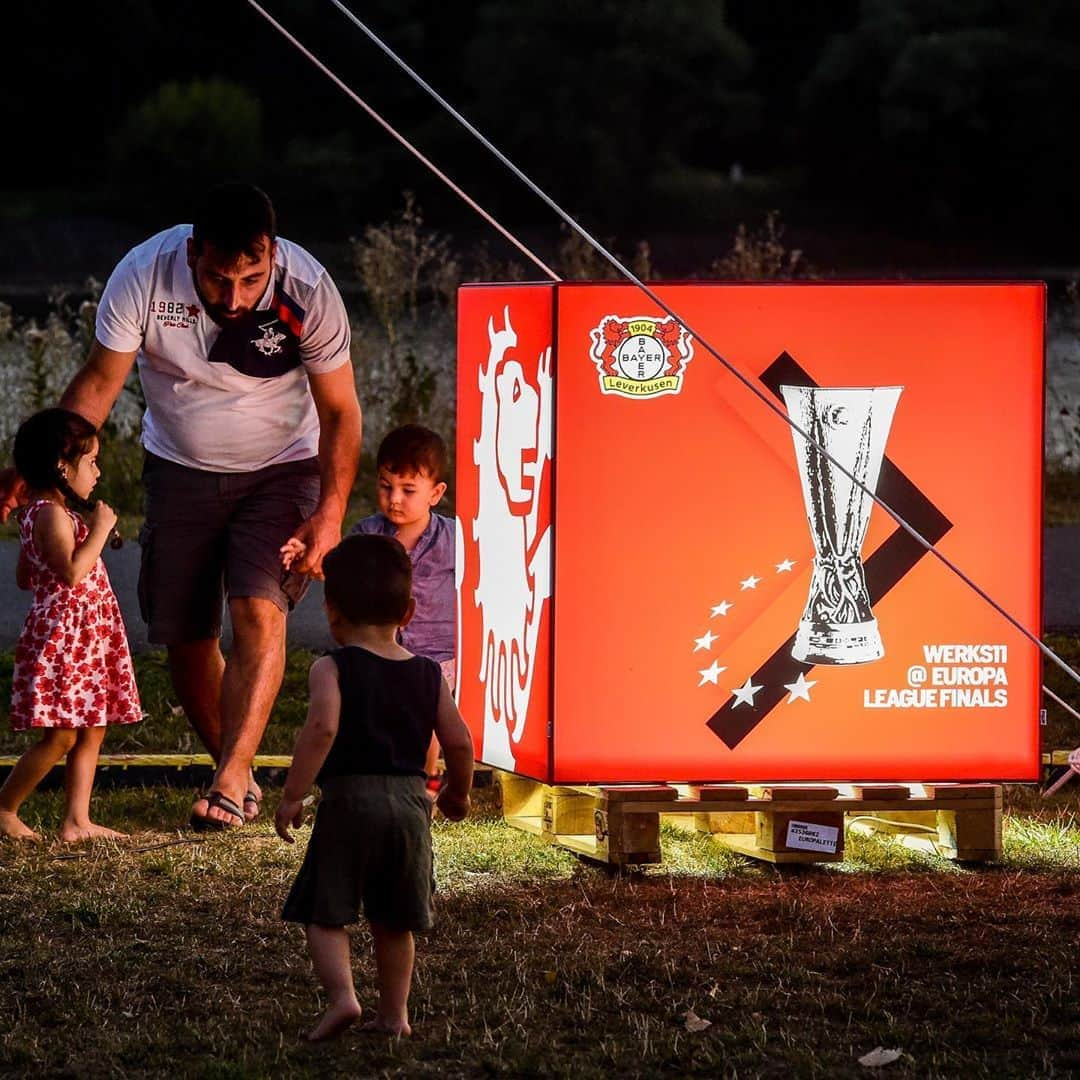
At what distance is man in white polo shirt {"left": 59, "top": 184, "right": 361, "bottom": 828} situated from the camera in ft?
23.8

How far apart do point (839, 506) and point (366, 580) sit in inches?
82.3

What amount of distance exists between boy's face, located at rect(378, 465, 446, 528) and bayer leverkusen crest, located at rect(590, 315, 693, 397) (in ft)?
3.53

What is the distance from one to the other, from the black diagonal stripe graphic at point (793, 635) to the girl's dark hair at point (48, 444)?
6.82ft

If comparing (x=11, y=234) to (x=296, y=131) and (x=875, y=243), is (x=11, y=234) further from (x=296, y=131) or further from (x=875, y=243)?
(x=875, y=243)

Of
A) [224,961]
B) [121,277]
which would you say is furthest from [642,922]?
[121,277]

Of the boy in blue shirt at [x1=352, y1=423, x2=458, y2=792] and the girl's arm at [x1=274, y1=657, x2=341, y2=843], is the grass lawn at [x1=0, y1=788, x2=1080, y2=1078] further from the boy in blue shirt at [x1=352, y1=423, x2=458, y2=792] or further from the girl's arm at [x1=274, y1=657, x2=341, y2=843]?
the boy in blue shirt at [x1=352, y1=423, x2=458, y2=792]

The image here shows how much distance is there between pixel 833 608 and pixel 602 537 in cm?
67

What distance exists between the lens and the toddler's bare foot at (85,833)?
713 cm

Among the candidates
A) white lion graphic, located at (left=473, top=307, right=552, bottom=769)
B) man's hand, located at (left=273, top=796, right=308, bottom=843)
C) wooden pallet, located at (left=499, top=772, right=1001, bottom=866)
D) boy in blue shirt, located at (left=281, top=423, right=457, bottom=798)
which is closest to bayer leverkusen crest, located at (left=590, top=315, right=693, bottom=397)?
white lion graphic, located at (left=473, top=307, right=552, bottom=769)

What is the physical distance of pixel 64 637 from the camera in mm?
7281

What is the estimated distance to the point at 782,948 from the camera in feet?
18.9

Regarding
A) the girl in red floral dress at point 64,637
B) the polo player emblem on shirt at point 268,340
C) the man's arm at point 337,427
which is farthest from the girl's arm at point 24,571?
the polo player emblem on shirt at point 268,340

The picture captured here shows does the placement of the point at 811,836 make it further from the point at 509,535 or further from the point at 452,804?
the point at 452,804

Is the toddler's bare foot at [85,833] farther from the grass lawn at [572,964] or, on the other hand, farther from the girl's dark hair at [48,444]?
the girl's dark hair at [48,444]
